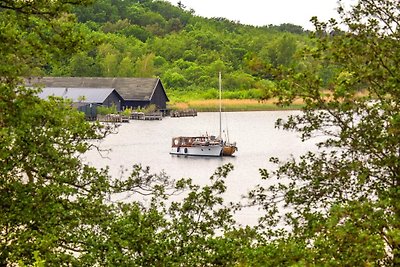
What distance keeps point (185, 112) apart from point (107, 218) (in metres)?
50.2

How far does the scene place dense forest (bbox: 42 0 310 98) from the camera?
69750 mm

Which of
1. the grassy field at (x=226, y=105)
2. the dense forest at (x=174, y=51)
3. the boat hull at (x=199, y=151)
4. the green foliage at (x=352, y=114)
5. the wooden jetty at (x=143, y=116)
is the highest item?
the dense forest at (x=174, y=51)

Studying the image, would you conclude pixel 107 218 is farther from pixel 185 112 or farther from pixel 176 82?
pixel 176 82

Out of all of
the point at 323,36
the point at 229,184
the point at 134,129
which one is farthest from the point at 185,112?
the point at 323,36

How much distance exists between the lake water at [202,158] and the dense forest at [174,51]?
656cm

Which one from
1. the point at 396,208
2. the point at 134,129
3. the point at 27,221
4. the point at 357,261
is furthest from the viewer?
the point at 134,129

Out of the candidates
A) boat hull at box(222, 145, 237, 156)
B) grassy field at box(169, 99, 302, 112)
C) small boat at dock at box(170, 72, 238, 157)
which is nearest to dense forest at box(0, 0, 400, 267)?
boat hull at box(222, 145, 237, 156)

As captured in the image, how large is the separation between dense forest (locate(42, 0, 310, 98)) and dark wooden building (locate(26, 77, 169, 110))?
4.12 m

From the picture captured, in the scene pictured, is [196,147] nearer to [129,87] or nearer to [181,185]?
[129,87]

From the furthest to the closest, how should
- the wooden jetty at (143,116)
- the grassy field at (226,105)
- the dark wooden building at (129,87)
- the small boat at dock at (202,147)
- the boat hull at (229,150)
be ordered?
1. the grassy field at (226,105)
2. the dark wooden building at (129,87)
3. the wooden jetty at (143,116)
4. the small boat at dock at (202,147)
5. the boat hull at (229,150)

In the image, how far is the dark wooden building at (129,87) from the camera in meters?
58.6

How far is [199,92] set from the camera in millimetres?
70188

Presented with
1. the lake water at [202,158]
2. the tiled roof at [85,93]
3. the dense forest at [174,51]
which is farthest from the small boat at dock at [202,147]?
the dense forest at [174,51]

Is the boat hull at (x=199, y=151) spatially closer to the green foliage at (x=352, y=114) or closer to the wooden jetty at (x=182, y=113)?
the wooden jetty at (x=182, y=113)
